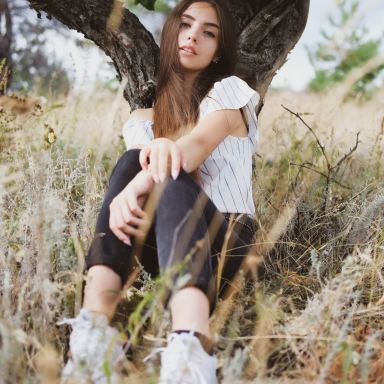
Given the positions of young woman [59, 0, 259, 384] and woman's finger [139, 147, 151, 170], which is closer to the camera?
young woman [59, 0, 259, 384]

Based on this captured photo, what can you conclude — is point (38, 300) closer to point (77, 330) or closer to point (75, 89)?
point (77, 330)

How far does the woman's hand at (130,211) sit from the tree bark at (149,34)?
0.96 metres

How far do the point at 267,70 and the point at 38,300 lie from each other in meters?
1.57

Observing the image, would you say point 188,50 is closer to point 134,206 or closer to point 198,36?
point 198,36

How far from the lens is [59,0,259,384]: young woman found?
4.57 feet

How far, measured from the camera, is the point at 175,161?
1712 mm

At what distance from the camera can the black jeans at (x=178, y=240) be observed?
1520 mm

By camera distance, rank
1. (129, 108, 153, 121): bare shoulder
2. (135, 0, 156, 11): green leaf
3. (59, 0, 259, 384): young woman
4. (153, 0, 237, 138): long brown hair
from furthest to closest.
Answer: (135, 0, 156, 11): green leaf
(129, 108, 153, 121): bare shoulder
(153, 0, 237, 138): long brown hair
(59, 0, 259, 384): young woman

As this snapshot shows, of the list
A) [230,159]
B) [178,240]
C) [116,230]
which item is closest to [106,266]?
[116,230]

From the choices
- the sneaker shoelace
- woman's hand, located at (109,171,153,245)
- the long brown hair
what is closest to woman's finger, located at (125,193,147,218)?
woman's hand, located at (109,171,153,245)

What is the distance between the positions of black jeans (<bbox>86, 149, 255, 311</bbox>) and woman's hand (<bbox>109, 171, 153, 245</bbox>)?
0.10 ft

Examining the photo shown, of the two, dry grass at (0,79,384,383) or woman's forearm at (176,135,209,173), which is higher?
woman's forearm at (176,135,209,173)

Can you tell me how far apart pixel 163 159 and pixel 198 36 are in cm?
86

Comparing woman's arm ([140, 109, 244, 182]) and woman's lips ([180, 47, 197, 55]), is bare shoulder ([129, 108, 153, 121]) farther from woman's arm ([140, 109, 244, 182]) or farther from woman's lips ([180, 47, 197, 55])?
woman's arm ([140, 109, 244, 182])
